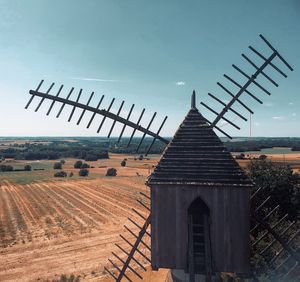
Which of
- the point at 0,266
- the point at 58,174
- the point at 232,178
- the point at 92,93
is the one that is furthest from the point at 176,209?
the point at 58,174

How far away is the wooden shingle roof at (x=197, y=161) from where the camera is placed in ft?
30.0

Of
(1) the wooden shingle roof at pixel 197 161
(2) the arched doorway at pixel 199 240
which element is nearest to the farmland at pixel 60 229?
(2) the arched doorway at pixel 199 240

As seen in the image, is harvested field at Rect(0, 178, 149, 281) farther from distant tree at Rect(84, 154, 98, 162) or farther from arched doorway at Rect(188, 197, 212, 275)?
distant tree at Rect(84, 154, 98, 162)

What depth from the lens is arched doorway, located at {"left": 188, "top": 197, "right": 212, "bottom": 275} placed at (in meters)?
8.52

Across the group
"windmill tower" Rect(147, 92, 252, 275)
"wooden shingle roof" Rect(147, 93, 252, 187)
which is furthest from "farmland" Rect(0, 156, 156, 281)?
"wooden shingle roof" Rect(147, 93, 252, 187)

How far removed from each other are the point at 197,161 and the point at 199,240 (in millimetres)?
2683

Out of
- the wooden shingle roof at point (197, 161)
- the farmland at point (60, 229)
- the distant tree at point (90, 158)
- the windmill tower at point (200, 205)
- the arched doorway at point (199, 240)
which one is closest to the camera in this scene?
the arched doorway at point (199, 240)

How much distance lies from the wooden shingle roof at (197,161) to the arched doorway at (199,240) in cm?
75

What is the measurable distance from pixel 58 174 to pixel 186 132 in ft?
250

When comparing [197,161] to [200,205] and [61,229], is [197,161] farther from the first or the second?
[61,229]

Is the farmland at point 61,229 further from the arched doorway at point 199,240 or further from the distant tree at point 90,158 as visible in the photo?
the distant tree at point 90,158

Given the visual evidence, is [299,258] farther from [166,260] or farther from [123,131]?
[123,131]

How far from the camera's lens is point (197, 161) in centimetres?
948

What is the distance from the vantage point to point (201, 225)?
988 cm
